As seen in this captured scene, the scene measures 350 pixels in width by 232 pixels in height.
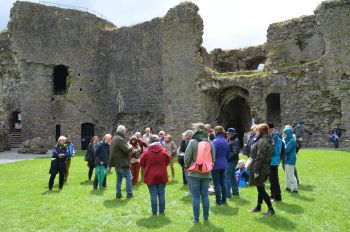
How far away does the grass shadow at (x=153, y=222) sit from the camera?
8248mm

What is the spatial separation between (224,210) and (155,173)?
70.2 inches

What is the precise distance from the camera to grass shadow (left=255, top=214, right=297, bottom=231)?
7.76 m

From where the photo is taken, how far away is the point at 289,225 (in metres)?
7.93

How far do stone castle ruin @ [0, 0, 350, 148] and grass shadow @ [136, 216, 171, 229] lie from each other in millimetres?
15389

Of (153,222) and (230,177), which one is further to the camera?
(230,177)

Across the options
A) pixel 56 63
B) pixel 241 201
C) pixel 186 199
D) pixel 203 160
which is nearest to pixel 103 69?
pixel 56 63

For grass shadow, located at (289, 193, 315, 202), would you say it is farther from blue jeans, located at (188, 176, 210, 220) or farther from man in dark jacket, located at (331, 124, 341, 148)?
man in dark jacket, located at (331, 124, 341, 148)

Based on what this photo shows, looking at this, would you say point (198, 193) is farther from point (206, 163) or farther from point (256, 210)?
point (256, 210)

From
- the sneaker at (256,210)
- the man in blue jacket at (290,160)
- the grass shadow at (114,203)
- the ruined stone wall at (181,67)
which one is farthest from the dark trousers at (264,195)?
the ruined stone wall at (181,67)

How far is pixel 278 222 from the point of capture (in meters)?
8.13

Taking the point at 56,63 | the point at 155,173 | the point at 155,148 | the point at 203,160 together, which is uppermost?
the point at 56,63

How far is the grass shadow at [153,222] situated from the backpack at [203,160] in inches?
47.4

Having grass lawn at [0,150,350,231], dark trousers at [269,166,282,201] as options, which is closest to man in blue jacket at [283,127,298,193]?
grass lawn at [0,150,350,231]

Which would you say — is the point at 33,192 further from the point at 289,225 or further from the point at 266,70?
the point at 266,70
